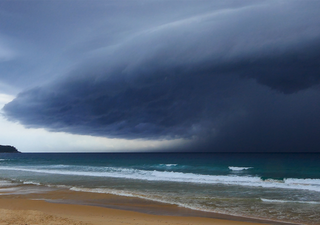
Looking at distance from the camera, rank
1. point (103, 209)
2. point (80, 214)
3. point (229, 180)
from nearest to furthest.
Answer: point (80, 214)
point (103, 209)
point (229, 180)

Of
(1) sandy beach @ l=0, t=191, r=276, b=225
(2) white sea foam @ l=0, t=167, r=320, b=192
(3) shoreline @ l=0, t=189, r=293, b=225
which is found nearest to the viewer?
(1) sandy beach @ l=0, t=191, r=276, b=225

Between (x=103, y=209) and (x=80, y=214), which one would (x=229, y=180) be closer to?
(x=103, y=209)

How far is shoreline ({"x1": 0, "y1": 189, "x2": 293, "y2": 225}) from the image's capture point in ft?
31.6

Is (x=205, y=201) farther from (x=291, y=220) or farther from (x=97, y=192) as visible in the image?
(x=97, y=192)

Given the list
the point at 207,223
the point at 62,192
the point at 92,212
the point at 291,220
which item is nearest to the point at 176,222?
the point at 207,223

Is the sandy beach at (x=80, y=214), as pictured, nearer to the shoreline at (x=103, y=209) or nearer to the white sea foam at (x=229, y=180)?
the shoreline at (x=103, y=209)

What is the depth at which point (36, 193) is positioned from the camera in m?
16.4

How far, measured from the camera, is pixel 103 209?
11695 mm

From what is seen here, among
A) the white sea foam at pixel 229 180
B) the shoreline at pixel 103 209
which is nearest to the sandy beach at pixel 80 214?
the shoreline at pixel 103 209

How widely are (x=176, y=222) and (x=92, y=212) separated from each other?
13.9ft

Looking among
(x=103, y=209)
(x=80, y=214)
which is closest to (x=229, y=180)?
(x=103, y=209)

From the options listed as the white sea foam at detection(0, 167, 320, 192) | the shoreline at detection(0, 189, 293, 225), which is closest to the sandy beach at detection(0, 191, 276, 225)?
the shoreline at detection(0, 189, 293, 225)

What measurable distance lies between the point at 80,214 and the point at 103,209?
1302 millimetres

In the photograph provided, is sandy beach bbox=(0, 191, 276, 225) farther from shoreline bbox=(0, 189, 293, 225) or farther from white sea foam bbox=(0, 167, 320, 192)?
white sea foam bbox=(0, 167, 320, 192)
